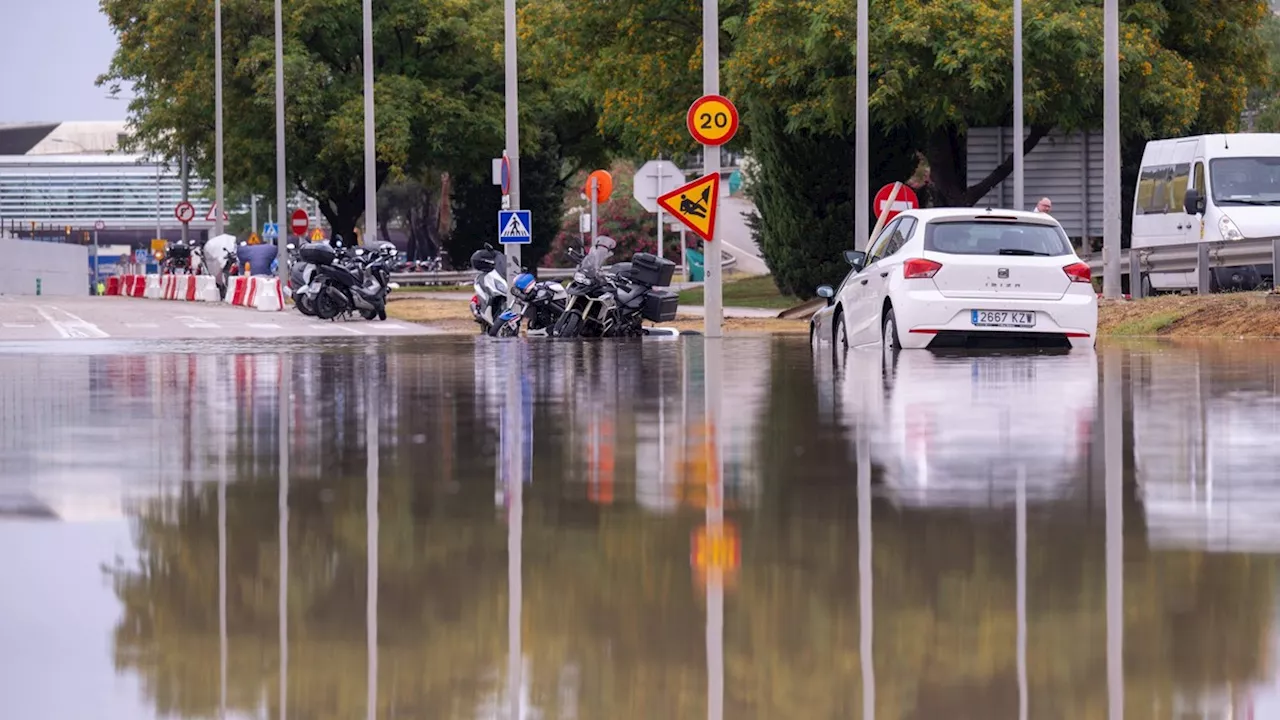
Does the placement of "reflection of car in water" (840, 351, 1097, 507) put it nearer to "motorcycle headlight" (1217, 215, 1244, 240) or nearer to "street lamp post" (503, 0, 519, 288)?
"motorcycle headlight" (1217, 215, 1244, 240)

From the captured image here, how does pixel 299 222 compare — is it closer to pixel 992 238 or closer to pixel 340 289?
pixel 340 289

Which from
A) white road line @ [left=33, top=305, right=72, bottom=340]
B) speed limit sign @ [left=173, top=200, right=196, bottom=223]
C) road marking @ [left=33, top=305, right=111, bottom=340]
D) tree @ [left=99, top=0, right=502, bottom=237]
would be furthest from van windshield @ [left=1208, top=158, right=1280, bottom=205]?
speed limit sign @ [left=173, top=200, right=196, bottom=223]

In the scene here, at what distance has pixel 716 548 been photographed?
7801mm

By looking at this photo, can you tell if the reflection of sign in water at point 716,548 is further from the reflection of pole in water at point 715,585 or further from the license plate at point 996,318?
the license plate at point 996,318

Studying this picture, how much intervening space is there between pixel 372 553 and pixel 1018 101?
35.2 metres

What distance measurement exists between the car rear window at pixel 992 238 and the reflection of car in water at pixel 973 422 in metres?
1.12

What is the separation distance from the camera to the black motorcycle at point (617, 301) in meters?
28.7

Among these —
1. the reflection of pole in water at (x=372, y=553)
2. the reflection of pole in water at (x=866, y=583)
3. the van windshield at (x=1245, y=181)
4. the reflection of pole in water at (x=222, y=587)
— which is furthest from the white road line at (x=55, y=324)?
the reflection of pole in water at (x=866, y=583)

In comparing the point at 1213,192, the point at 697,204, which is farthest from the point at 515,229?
the point at 1213,192

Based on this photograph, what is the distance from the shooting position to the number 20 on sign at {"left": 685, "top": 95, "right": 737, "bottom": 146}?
91.6 feet

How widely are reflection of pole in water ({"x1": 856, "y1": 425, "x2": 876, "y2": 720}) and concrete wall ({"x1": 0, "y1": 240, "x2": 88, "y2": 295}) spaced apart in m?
76.5

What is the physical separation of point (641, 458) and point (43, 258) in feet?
299

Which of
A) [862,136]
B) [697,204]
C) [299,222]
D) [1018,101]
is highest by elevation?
[1018,101]

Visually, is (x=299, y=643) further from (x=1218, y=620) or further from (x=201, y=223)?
(x=201, y=223)
